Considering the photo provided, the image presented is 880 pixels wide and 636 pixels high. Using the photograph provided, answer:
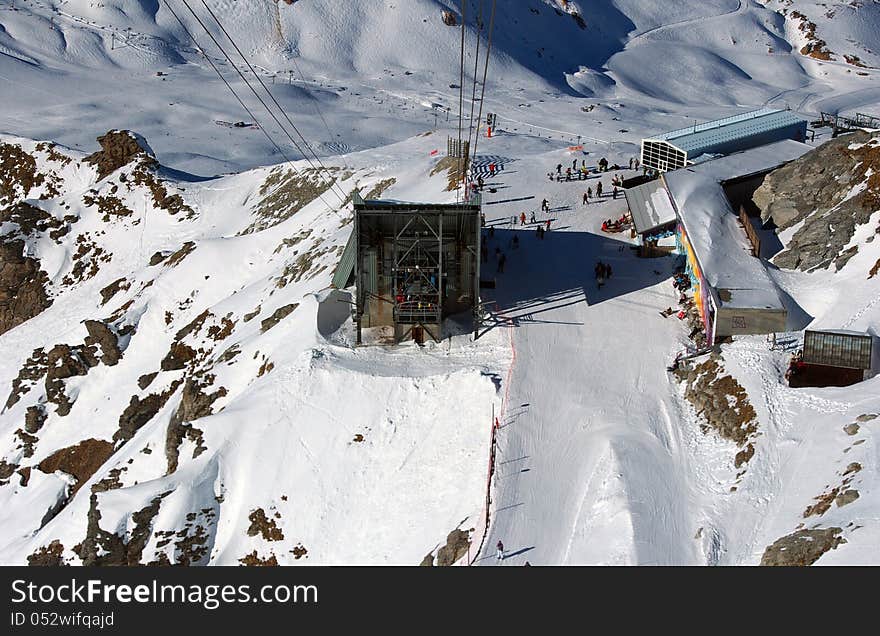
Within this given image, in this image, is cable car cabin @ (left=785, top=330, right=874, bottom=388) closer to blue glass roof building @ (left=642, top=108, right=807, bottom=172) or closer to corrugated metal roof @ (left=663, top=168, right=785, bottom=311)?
corrugated metal roof @ (left=663, top=168, right=785, bottom=311)

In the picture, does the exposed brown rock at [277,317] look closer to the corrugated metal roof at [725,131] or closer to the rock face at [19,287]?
the corrugated metal roof at [725,131]

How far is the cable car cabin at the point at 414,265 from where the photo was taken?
1686 inches

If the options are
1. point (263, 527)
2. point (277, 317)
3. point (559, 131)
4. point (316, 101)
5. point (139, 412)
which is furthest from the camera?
point (316, 101)

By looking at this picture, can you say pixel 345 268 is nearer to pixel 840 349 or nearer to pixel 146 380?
pixel 146 380

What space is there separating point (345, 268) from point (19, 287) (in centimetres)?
3498

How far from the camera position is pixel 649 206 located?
51.1 meters

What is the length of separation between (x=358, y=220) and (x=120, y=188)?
4005 cm

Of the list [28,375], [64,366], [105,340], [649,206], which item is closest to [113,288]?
[28,375]

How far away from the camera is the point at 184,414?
45469mm

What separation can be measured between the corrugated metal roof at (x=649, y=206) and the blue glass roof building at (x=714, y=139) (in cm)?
428

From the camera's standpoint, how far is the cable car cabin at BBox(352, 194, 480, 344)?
4281 centimetres

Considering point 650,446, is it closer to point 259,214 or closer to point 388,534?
point 388,534

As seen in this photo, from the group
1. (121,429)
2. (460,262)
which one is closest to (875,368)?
(460,262)

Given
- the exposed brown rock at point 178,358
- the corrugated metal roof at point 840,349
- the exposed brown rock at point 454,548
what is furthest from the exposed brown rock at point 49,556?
the corrugated metal roof at point 840,349
